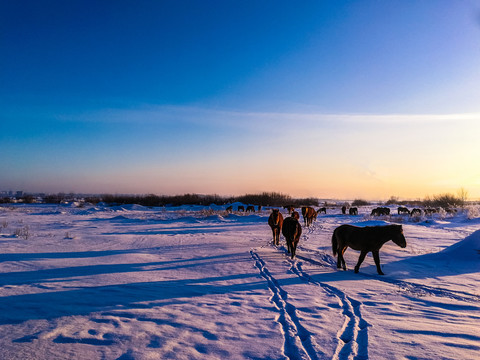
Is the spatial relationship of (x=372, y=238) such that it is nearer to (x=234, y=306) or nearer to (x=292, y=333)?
(x=234, y=306)

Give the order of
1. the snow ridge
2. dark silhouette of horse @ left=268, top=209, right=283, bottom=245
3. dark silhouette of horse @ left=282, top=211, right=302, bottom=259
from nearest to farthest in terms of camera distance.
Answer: the snow ridge, dark silhouette of horse @ left=282, top=211, right=302, bottom=259, dark silhouette of horse @ left=268, top=209, right=283, bottom=245

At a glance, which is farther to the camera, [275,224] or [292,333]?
[275,224]

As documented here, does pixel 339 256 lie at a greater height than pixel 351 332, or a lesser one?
greater

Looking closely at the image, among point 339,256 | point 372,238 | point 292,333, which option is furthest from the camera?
point 339,256

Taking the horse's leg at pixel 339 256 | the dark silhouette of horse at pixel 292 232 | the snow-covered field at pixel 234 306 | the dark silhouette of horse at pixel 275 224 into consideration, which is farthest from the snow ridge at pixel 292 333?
the dark silhouette of horse at pixel 275 224

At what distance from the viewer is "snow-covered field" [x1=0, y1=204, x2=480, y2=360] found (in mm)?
3164

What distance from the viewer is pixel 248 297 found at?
16.7 ft

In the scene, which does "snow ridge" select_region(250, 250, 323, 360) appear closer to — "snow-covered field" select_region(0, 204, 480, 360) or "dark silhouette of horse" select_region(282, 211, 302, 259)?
"snow-covered field" select_region(0, 204, 480, 360)

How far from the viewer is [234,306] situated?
15.1 ft

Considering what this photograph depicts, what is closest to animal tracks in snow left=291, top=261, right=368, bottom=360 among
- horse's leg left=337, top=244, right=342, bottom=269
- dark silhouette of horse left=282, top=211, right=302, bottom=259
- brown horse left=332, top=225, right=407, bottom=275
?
brown horse left=332, top=225, right=407, bottom=275

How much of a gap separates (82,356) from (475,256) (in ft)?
32.3

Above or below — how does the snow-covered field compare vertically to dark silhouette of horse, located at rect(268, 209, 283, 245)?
below

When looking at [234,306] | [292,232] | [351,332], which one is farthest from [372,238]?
[234,306]

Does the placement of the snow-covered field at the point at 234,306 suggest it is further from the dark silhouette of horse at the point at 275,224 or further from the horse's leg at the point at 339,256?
the dark silhouette of horse at the point at 275,224
